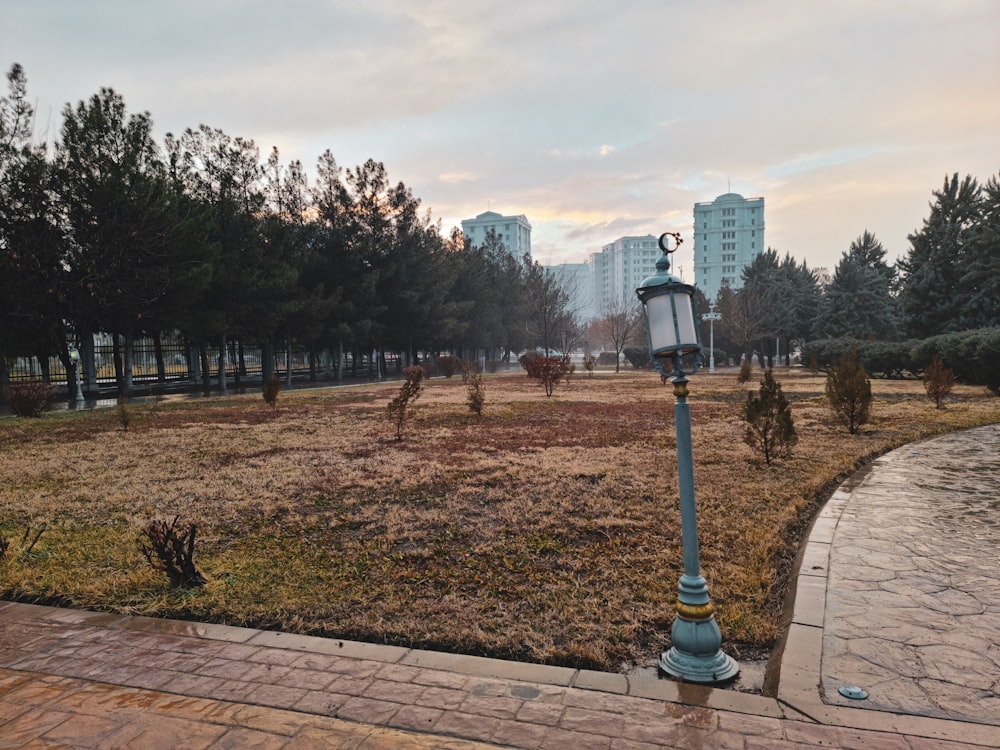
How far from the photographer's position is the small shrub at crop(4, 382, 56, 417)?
16688 millimetres

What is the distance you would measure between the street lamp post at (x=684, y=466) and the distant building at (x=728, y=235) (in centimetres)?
12502

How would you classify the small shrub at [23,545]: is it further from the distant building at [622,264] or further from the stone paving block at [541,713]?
the distant building at [622,264]

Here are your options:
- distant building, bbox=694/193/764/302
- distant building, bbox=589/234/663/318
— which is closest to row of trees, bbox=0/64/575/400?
distant building, bbox=694/193/764/302

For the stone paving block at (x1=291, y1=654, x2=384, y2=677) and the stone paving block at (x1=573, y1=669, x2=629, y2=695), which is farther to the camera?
the stone paving block at (x1=291, y1=654, x2=384, y2=677)

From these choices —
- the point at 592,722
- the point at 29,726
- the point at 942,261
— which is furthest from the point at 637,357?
the point at 29,726

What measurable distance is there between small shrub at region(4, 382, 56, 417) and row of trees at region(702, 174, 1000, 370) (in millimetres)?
37310

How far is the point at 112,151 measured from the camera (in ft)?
80.5

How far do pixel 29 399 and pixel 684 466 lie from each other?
62.6ft

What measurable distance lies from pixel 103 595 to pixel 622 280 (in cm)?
17739

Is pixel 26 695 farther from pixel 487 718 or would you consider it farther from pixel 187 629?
pixel 487 718

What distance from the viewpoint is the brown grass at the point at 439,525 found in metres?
3.90

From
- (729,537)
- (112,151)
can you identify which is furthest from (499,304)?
(729,537)

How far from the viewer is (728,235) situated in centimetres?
12219

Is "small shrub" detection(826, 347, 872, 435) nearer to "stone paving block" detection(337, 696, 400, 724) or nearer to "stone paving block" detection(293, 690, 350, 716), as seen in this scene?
"stone paving block" detection(337, 696, 400, 724)
